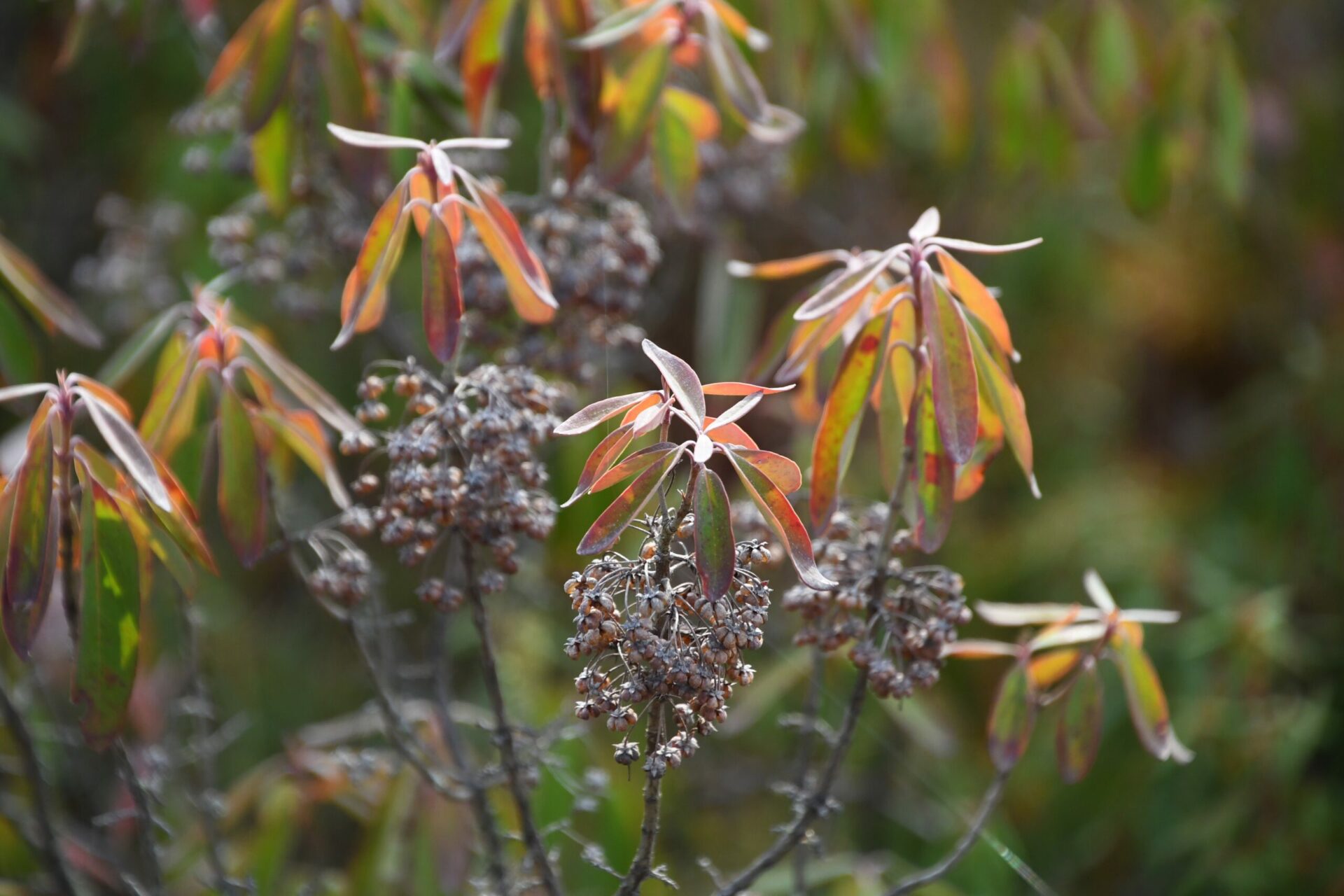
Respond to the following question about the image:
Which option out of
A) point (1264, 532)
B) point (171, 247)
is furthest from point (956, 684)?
point (171, 247)

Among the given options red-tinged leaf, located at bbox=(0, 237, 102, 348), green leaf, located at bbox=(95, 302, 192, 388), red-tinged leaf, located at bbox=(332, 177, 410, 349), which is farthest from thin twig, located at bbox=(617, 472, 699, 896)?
red-tinged leaf, located at bbox=(0, 237, 102, 348)

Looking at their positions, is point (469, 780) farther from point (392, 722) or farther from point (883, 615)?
point (883, 615)

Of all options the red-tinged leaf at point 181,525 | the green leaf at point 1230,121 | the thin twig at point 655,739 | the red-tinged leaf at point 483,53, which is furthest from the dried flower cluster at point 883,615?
the green leaf at point 1230,121

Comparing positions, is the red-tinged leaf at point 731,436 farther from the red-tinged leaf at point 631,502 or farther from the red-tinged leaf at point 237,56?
the red-tinged leaf at point 237,56

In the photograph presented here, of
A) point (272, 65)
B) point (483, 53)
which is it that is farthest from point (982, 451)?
point (272, 65)

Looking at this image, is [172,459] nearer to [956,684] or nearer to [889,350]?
[889,350]
